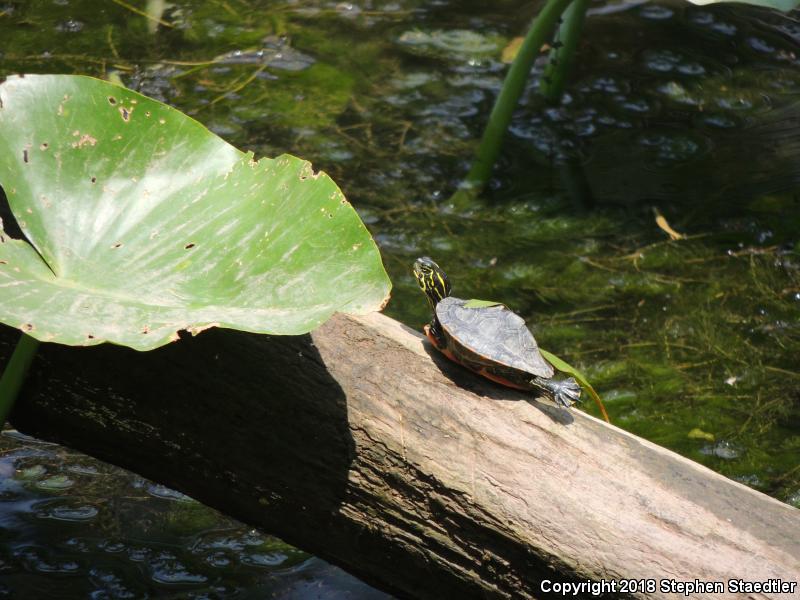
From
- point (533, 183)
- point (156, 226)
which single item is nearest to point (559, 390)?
point (156, 226)

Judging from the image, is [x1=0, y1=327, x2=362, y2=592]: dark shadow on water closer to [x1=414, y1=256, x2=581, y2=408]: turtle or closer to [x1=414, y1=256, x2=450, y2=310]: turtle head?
[x1=414, y1=256, x2=581, y2=408]: turtle

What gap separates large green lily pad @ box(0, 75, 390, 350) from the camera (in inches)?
62.9

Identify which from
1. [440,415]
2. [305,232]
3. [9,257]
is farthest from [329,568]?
[9,257]

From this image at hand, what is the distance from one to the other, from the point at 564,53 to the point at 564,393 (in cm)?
260

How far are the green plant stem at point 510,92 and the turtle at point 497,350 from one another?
1.80 m

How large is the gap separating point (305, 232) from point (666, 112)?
2.95 metres

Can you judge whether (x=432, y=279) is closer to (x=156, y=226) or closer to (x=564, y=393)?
(x=564, y=393)

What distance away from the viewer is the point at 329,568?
2.35 m

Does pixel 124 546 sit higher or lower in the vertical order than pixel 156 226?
lower

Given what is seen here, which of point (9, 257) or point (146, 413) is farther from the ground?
point (9, 257)

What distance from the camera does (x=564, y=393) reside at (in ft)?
6.34

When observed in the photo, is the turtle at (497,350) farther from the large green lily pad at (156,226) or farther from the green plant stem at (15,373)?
the green plant stem at (15,373)

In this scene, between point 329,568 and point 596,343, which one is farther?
point 596,343

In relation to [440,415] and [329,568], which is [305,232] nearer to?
[440,415]
